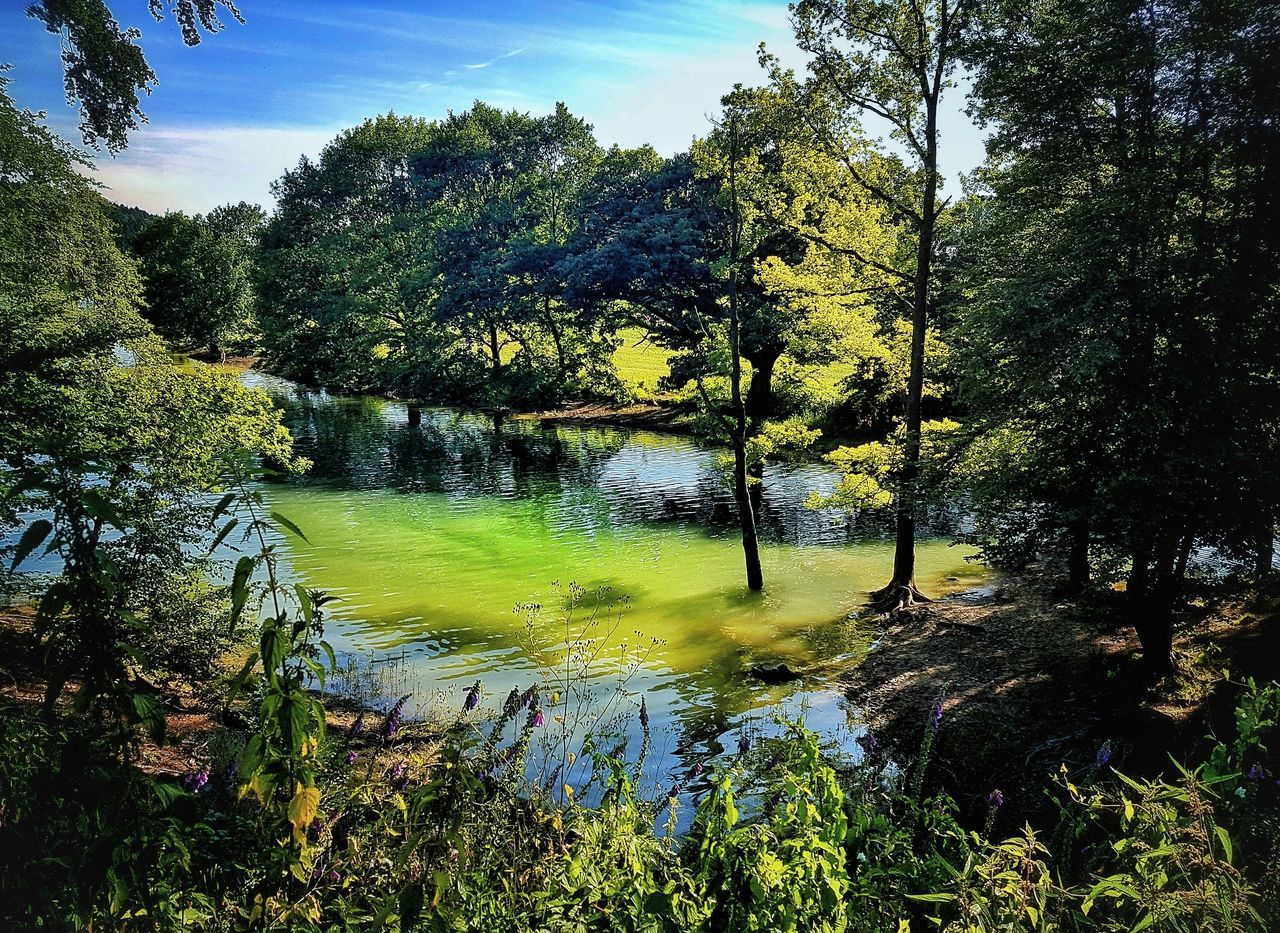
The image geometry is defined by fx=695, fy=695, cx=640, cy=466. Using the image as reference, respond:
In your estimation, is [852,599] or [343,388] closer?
[852,599]

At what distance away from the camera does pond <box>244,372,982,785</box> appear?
35.0 feet

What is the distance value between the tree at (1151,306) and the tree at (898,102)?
326cm

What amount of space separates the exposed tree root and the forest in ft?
0.38

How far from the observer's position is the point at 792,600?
14992mm

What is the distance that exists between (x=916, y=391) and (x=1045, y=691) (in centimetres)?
601

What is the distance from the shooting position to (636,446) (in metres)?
34.6

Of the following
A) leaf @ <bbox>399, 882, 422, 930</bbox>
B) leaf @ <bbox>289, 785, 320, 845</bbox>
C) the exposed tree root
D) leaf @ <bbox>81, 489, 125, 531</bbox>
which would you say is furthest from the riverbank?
leaf @ <bbox>81, 489, 125, 531</bbox>

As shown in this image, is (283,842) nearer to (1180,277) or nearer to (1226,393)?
(1226,393)

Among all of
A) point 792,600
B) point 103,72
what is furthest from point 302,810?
point 792,600

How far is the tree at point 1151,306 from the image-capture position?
7.99 m

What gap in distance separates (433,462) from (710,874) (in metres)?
31.0

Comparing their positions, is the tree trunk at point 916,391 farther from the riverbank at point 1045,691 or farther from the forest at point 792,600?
the riverbank at point 1045,691

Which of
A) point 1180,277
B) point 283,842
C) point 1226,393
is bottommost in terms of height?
point 283,842

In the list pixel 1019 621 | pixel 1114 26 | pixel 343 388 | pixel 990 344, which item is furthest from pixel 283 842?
pixel 343 388
